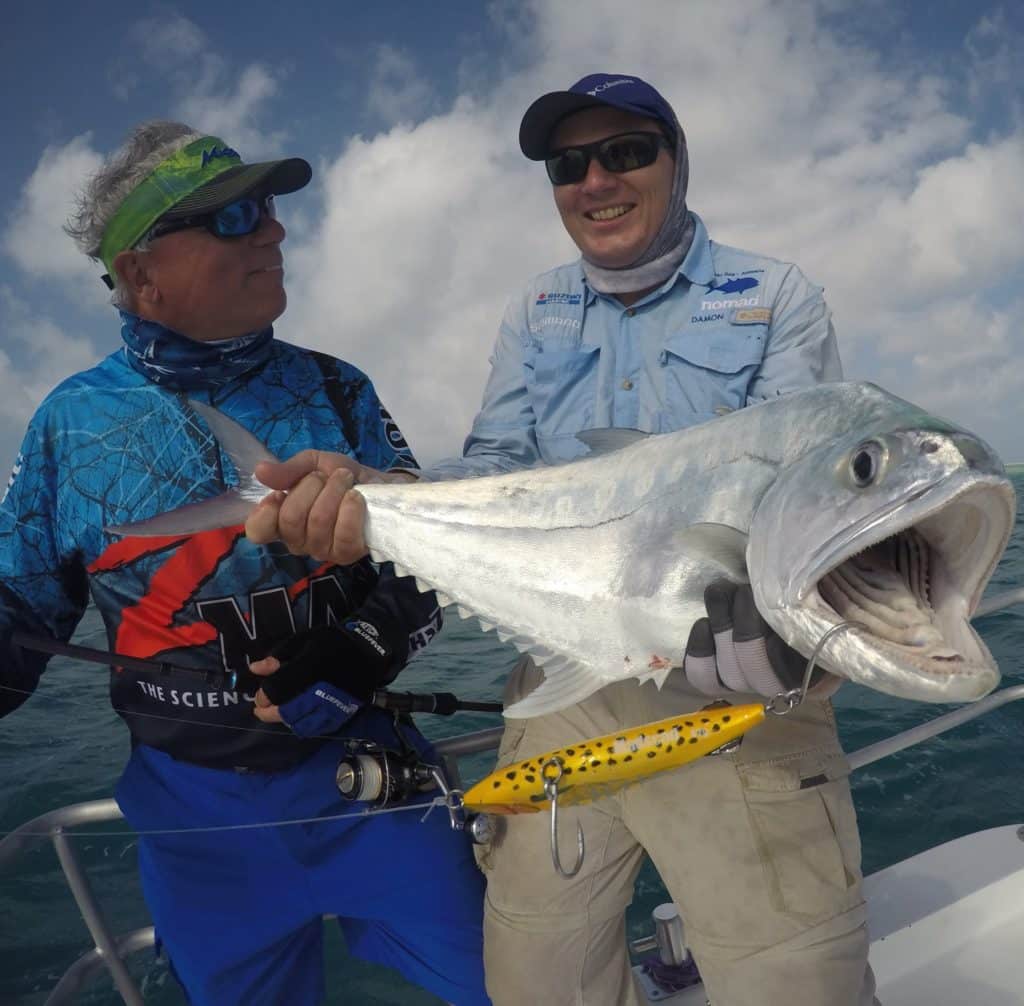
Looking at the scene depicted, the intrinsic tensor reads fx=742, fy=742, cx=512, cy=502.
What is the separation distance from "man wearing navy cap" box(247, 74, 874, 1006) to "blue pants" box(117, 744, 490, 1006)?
0.21 m

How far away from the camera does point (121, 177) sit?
2549 millimetres

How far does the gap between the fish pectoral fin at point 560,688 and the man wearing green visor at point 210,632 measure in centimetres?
68

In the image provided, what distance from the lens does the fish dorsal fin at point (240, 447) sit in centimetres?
226

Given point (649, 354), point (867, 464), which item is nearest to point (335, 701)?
point (649, 354)

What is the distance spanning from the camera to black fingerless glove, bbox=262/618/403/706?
7.41 ft

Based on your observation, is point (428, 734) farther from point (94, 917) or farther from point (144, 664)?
point (144, 664)

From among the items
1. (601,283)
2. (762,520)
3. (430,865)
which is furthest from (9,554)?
(762,520)

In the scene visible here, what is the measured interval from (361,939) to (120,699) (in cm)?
118

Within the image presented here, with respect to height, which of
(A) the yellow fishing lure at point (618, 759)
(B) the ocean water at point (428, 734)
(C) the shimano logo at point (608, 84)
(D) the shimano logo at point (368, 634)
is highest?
(C) the shimano logo at point (608, 84)

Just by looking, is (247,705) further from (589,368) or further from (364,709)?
(589,368)

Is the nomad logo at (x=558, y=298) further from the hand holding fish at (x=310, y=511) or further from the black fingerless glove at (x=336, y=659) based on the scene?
the black fingerless glove at (x=336, y=659)

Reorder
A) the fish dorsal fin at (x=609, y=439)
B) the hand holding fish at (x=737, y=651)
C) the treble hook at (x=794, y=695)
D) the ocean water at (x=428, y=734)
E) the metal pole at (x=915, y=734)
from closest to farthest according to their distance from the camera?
the treble hook at (x=794, y=695) < the hand holding fish at (x=737, y=651) < the fish dorsal fin at (x=609, y=439) < the metal pole at (x=915, y=734) < the ocean water at (x=428, y=734)

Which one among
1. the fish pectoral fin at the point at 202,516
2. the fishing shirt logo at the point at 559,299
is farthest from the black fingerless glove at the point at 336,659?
the fishing shirt logo at the point at 559,299

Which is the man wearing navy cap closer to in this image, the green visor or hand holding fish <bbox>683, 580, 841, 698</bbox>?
hand holding fish <bbox>683, 580, 841, 698</bbox>
